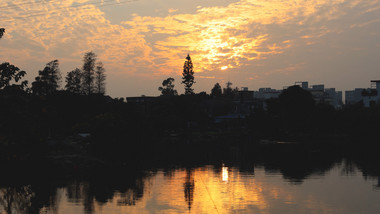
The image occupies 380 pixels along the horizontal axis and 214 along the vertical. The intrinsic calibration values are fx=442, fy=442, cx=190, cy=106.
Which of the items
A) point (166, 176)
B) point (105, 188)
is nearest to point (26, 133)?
point (105, 188)

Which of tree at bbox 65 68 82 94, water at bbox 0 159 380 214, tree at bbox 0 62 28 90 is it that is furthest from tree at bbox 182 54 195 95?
tree at bbox 0 62 28 90

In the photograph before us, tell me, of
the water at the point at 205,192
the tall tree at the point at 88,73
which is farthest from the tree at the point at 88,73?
the water at the point at 205,192

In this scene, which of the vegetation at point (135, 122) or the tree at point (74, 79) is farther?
the tree at point (74, 79)

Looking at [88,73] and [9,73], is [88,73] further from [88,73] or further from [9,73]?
[9,73]

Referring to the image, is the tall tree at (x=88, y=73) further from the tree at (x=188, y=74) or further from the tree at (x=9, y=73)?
the tree at (x=9, y=73)

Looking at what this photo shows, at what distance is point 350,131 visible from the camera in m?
87.2

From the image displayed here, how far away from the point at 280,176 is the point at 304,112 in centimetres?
5563

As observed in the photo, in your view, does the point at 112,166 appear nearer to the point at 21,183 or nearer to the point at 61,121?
the point at 21,183

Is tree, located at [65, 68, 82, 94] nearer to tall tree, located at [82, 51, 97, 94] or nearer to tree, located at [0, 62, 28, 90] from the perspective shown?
tall tree, located at [82, 51, 97, 94]

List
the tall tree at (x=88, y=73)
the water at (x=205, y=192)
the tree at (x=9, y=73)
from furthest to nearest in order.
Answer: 1. the tall tree at (x=88, y=73)
2. the water at (x=205, y=192)
3. the tree at (x=9, y=73)

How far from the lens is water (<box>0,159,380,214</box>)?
25.8 m

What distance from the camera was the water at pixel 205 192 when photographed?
84.6 ft

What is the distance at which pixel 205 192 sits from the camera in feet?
102

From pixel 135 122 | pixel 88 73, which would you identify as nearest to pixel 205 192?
pixel 135 122
